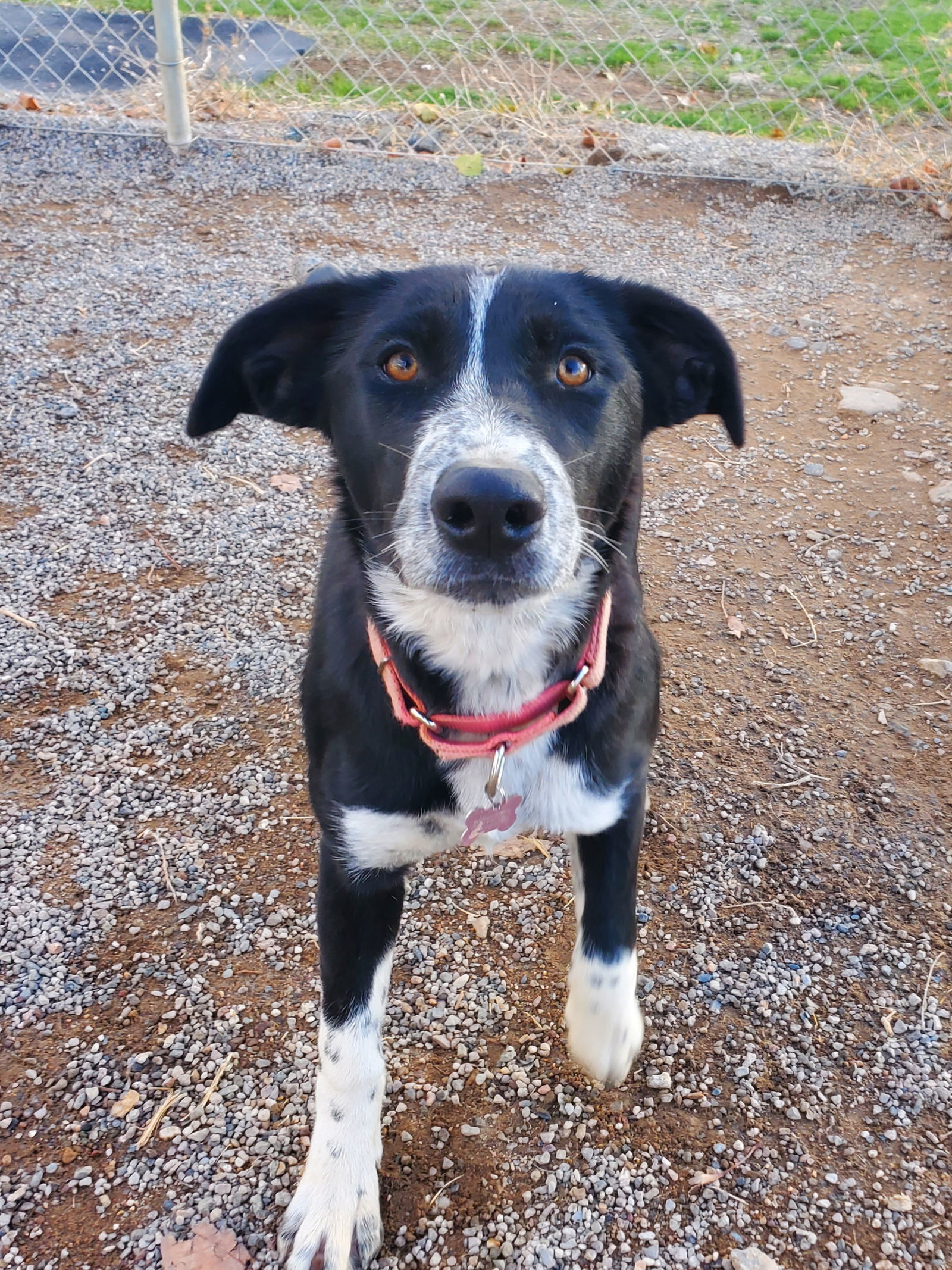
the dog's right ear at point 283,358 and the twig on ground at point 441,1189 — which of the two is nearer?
the twig on ground at point 441,1189

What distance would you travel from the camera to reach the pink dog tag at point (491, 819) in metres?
1.76

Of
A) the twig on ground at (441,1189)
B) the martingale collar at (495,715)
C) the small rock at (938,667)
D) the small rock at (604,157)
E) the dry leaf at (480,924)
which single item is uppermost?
the martingale collar at (495,715)

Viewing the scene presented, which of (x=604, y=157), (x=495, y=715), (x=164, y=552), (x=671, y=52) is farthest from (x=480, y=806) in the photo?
(x=671, y=52)

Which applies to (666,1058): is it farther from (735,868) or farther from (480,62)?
(480,62)

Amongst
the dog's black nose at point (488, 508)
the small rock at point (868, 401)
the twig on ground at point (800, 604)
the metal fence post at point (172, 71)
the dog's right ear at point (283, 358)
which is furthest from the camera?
the metal fence post at point (172, 71)

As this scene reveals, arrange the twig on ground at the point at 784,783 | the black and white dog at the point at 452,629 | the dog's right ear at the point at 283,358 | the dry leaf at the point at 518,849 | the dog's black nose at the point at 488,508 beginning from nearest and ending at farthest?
the dog's black nose at the point at 488,508
the black and white dog at the point at 452,629
the dog's right ear at the point at 283,358
the dry leaf at the point at 518,849
the twig on ground at the point at 784,783

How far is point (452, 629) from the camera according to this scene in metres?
1.80

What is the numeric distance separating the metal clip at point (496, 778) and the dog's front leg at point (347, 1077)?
0.87 ft

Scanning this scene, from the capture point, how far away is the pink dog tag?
176cm

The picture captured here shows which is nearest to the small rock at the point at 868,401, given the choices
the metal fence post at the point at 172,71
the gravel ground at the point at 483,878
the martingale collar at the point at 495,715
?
the gravel ground at the point at 483,878

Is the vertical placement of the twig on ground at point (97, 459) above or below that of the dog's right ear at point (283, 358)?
below

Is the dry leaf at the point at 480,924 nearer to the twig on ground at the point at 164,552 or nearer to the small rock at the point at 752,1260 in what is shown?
the small rock at the point at 752,1260

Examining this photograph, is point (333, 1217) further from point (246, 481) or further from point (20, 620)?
point (246, 481)

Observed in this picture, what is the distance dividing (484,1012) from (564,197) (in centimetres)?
492
